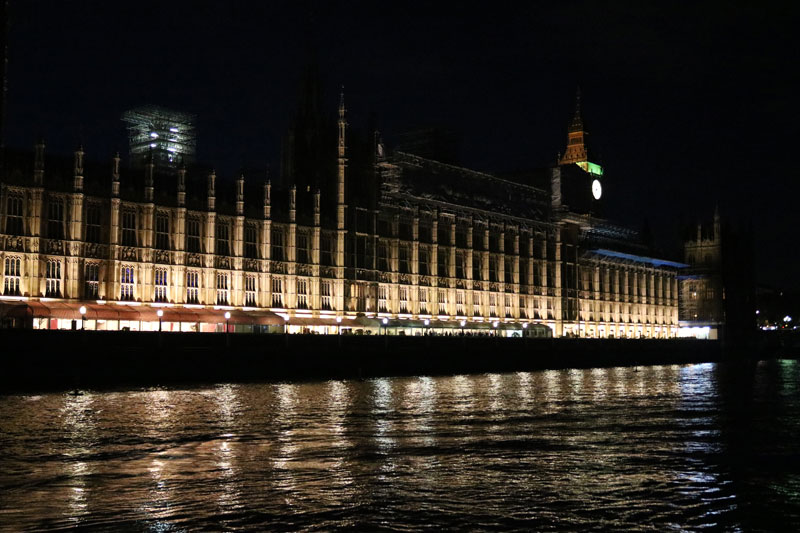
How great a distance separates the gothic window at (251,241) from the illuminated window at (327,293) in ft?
28.4

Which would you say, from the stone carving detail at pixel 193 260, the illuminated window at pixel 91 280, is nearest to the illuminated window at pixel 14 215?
the illuminated window at pixel 91 280

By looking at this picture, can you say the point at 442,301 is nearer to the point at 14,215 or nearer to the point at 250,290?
the point at 250,290

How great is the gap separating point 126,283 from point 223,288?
10.3 metres

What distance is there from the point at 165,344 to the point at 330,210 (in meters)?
37.5

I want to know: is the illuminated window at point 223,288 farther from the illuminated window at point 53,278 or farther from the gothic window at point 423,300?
the gothic window at point 423,300

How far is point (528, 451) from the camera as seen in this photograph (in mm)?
29781

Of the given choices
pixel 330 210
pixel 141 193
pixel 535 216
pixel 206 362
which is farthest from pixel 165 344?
pixel 535 216

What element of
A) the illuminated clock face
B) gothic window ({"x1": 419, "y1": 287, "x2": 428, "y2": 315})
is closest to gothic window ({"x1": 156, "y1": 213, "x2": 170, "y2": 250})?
gothic window ({"x1": 419, "y1": 287, "x2": 428, "y2": 315})

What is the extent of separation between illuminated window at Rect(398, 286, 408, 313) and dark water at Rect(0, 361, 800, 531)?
187 feet

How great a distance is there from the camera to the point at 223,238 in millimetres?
88500

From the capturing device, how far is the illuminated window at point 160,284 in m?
81.8

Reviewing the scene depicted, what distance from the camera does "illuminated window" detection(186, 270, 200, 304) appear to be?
84.4 metres

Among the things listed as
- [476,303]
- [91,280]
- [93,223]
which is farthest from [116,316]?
[476,303]

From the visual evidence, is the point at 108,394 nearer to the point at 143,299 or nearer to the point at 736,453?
the point at 143,299
